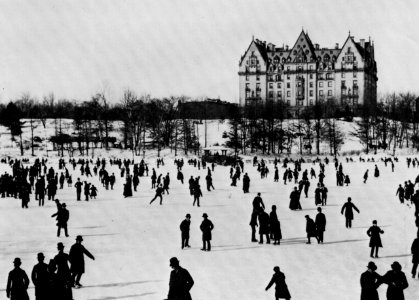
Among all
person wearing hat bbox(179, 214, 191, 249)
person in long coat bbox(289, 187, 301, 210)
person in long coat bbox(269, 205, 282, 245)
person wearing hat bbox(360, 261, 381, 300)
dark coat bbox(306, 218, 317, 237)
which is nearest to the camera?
person wearing hat bbox(360, 261, 381, 300)

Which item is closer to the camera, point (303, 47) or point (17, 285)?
point (17, 285)

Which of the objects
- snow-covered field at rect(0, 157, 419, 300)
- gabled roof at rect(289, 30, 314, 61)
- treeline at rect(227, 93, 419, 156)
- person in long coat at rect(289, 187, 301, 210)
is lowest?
snow-covered field at rect(0, 157, 419, 300)

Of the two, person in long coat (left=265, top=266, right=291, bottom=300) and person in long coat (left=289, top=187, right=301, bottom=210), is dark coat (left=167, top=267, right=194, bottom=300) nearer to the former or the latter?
person in long coat (left=265, top=266, right=291, bottom=300)

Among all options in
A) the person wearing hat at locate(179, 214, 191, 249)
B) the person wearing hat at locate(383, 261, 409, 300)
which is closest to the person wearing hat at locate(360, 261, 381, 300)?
the person wearing hat at locate(383, 261, 409, 300)

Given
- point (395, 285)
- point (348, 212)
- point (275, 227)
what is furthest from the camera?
point (348, 212)

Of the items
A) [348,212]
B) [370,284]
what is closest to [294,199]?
[348,212]

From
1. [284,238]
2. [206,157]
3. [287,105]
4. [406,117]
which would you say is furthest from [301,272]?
[287,105]

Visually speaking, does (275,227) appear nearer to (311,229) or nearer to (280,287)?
(311,229)
